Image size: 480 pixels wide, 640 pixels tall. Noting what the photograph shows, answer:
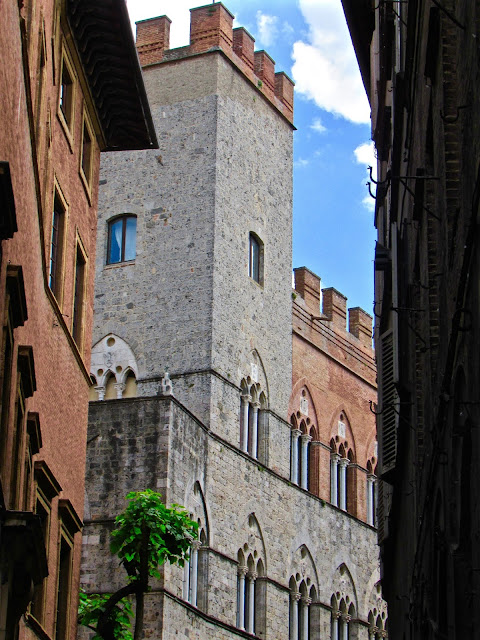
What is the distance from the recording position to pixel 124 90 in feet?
54.7

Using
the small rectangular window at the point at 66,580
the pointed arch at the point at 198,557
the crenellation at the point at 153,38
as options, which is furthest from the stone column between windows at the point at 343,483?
the small rectangular window at the point at 66,580

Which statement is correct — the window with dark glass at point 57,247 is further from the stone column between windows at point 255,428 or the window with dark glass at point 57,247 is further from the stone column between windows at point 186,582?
the stone column between windows at point 255,428

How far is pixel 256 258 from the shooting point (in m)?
30.4

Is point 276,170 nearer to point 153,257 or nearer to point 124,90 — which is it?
point 153,257

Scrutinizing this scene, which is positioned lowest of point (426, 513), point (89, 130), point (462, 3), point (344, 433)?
point (426, 513)

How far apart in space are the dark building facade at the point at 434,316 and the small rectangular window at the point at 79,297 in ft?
11.3

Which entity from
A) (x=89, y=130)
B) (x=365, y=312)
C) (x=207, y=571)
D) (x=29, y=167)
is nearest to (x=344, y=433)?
(x=365, y=312)

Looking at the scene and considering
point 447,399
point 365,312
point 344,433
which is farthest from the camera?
point 365,312

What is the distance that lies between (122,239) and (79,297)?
527 inches

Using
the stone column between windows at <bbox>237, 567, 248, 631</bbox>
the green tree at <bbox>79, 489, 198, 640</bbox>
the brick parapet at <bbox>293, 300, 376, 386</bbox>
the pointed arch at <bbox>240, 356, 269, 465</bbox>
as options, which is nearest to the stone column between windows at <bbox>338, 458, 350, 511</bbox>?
the brick parapet at <bbox>293, 300, 376, 386</bbox>

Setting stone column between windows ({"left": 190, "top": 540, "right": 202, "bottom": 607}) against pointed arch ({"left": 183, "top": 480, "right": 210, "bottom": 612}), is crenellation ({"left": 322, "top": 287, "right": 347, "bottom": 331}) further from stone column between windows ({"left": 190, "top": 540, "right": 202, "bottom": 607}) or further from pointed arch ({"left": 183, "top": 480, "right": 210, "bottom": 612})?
stone column between windows ({"left": 190, "top": 540, "right": 202, "bottom": 607})

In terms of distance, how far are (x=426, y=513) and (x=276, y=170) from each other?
22.0 m

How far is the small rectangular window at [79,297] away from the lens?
15.8m

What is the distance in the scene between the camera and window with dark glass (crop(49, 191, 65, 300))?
1436 centimetres
